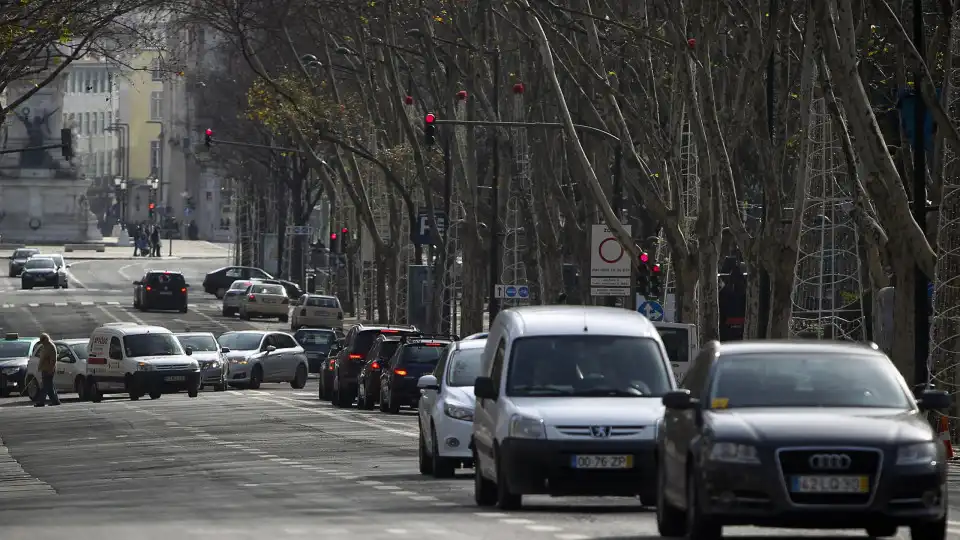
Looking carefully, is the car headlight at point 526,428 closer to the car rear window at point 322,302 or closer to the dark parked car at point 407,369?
the dark parked car at point 407,369

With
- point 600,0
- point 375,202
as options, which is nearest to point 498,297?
point 600,0

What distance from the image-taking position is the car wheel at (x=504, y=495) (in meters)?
18.1

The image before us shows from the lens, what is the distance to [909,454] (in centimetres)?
1406

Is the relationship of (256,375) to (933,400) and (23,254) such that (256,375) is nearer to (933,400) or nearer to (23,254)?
(933,400)

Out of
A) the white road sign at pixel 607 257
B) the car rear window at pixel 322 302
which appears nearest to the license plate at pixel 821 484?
the white road sign at pixel 607 257

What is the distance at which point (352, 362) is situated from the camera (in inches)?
1738

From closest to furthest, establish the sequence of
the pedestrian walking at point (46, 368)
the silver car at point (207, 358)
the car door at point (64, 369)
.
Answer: the pedestrian walking at point (46, 368) < the car door at point (64, 369) < the silver car at point (207, 358)

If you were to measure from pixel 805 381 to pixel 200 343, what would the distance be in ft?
123

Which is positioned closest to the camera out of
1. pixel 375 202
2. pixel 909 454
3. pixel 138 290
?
pixel 909 454

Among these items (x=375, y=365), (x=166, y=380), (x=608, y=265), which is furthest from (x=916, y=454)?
(x=166, y=380)

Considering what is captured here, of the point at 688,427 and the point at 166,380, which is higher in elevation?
the point at 688,427

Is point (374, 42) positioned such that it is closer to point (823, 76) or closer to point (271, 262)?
point (823, 76)

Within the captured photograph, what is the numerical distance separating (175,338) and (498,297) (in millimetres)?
10504

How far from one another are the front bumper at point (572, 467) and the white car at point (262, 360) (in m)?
36.2
